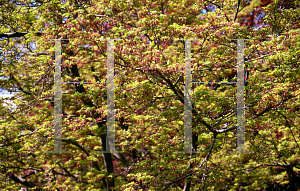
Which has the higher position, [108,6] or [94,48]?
[108,6]

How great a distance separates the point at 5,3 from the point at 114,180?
580cm

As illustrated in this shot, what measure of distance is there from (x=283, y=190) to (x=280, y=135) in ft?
6.64

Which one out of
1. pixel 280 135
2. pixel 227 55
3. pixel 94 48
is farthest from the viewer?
pixel 280 135

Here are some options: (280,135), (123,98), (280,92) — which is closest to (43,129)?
(123,98)

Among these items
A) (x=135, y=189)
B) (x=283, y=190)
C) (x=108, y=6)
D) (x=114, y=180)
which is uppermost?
(x=108, y=6)

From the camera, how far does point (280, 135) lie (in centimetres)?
1000

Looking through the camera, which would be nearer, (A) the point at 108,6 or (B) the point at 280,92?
(B) the point at 280,92

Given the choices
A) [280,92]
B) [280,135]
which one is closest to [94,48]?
[280,92]

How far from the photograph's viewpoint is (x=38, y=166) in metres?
9.12

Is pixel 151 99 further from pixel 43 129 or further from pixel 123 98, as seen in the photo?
pixel 43 129

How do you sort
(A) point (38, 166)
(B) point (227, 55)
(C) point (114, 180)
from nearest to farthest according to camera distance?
(B) point (227, 55)
(C) point (114, 180)
(A) point (38, 166)

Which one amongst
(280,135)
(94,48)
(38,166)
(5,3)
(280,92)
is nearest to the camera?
(280,92)

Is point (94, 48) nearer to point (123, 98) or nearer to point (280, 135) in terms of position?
point (123, 98)

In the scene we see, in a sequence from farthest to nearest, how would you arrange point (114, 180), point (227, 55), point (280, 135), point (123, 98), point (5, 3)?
point (280, 135), point (114, 180), point (5, 3), point (123, 98), point (227, 55)
